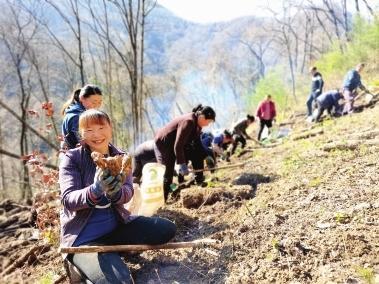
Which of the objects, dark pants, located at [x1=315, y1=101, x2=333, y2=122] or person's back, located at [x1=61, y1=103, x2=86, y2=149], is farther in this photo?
dark pants, located at [x1=315, y1=101, x2=333, y2=122]

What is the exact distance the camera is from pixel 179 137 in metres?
4.90

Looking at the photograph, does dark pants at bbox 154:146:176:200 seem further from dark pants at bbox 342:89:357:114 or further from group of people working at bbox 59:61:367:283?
dark pants at bbox 342:89:357:114

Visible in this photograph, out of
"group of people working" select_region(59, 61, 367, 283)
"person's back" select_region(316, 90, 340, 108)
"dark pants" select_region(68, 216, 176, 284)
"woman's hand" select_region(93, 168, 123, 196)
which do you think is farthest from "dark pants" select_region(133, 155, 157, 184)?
"person's back" select_region(316, 90, 340, 108)

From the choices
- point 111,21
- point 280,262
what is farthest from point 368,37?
point 280,262

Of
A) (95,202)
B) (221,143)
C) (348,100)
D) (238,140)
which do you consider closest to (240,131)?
(238,140)

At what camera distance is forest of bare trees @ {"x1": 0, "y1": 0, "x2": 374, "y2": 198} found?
10398mm

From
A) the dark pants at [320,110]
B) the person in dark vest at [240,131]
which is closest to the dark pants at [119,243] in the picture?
the person in dark vest at [240,131]

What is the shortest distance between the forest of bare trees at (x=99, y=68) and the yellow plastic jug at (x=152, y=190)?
3.45ft

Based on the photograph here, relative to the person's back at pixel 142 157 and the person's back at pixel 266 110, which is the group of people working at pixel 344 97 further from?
the person's back at pixel 142 157

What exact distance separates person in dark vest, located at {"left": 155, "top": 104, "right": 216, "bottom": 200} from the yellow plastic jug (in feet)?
0.51

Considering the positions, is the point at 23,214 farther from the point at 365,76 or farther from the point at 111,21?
the point at 365,76

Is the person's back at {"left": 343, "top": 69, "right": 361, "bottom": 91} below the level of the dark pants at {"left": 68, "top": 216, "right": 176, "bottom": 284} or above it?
above

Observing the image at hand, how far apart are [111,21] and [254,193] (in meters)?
8.95

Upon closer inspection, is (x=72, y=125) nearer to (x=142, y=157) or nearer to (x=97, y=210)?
(x=97, y=210)
